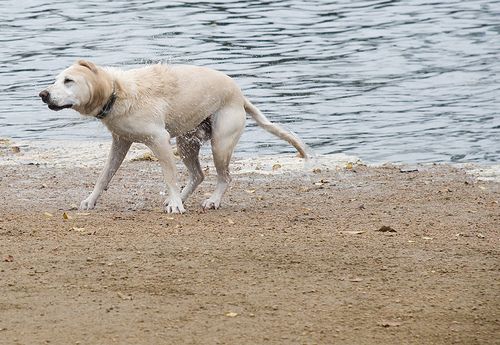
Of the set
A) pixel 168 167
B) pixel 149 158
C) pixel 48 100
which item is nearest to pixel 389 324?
pixel 168 167

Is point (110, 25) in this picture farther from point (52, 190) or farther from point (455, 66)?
point (52, 190)

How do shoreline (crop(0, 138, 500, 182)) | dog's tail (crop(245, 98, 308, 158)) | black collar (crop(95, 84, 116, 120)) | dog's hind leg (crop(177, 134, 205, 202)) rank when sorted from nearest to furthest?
black collar (crop(95, 84, 116, 120)), dog's hind leg (crop(177, 134, 205, 202)), dog's tail (crop(245, 98, 308, 158)), shoreline (crop(0, 138, 500, 182))

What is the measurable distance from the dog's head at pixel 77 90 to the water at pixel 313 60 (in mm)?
4210

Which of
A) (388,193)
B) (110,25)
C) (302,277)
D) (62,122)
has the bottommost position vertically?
(110,25)

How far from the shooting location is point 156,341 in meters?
5.86

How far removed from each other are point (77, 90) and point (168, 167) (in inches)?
38.9

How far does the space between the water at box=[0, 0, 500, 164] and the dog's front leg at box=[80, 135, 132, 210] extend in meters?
3.55

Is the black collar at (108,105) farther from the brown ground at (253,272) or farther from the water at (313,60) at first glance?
the water at (313,60)

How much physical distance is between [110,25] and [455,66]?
765 cm

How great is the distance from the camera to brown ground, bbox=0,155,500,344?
608cm

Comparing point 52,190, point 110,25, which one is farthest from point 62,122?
point 110,25

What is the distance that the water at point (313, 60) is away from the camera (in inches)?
567

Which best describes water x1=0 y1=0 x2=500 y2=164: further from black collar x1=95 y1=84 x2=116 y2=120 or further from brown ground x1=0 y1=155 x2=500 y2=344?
black collar x1=95 y1=84 x2=116 y2=120

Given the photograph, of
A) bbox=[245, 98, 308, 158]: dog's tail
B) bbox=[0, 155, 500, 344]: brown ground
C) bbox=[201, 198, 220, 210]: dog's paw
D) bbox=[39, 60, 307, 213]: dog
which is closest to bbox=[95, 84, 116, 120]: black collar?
bbox=[39, 60, 307, 213]: dog
